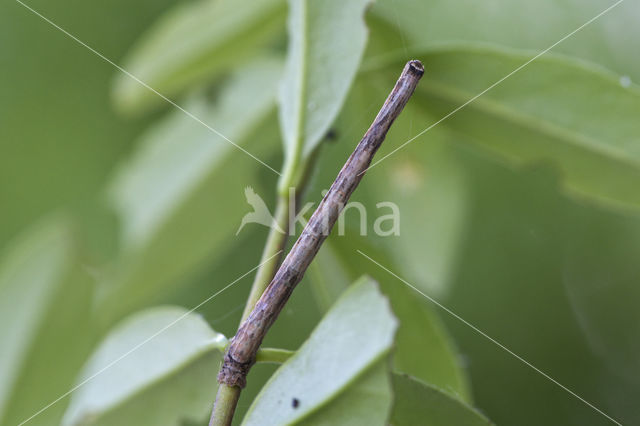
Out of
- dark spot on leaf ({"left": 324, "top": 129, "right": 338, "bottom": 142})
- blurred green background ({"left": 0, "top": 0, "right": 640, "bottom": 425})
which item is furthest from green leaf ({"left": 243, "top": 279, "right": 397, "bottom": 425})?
dark spot on leaf ({"left": 324, "top": 129, "right": 338, "bottom": 142})

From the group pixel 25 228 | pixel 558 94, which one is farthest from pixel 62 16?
pixel 558 94

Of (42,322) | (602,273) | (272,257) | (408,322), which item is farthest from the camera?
(602,273)

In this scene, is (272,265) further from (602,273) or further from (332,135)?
(602,273)

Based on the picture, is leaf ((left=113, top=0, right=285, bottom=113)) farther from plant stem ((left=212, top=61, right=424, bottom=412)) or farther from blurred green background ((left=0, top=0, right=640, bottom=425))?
plant stem ((left=212, top=61, right=424, bottom=412))

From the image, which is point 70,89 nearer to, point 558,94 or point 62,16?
point 62,16

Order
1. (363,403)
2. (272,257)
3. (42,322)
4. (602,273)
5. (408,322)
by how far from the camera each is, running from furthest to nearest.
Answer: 1. (602,273)
2. (42,322)
3. (408,322)
4. (272,257)
5. (363,403)

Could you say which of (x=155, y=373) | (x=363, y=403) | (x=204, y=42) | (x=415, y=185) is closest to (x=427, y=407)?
(x=363, y=403)

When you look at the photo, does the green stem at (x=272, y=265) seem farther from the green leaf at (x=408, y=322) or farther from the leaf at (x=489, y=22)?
the leaf at (x=489, y=22)
